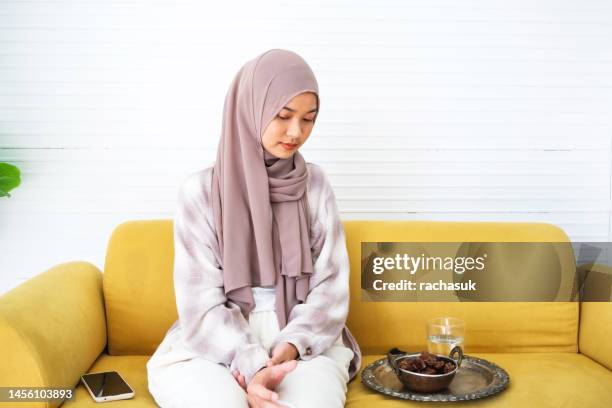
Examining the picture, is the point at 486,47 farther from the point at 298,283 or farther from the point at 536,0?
the point at 298,283

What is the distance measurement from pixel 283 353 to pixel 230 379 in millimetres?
159

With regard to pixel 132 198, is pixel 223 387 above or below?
below

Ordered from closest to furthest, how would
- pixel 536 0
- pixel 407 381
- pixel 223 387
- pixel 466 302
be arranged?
1. pixel 223 387
2. pixel 407 381
3. pixel 466 302
4. pixel 536 0

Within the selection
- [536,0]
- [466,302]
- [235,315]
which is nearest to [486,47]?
[536,0]

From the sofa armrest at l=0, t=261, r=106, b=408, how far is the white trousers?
235 mm

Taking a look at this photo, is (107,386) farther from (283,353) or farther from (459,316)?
(459,316)

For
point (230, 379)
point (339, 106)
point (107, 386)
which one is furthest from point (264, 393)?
point (339, 106)

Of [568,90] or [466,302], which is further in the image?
[568,90]

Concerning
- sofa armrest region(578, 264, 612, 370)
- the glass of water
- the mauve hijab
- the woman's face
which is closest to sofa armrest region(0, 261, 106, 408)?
the mauve hijab

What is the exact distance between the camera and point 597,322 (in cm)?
221

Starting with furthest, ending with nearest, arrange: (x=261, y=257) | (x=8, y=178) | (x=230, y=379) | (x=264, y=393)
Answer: (x=8, y=178), (x=261, y=257), (x=230, y=379), (x=264, y=393)

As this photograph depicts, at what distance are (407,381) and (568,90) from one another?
1.52 m

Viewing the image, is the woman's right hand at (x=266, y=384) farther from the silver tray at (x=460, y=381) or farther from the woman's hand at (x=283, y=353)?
the silver tray at (x=460, y=381)

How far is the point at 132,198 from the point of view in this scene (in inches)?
107
